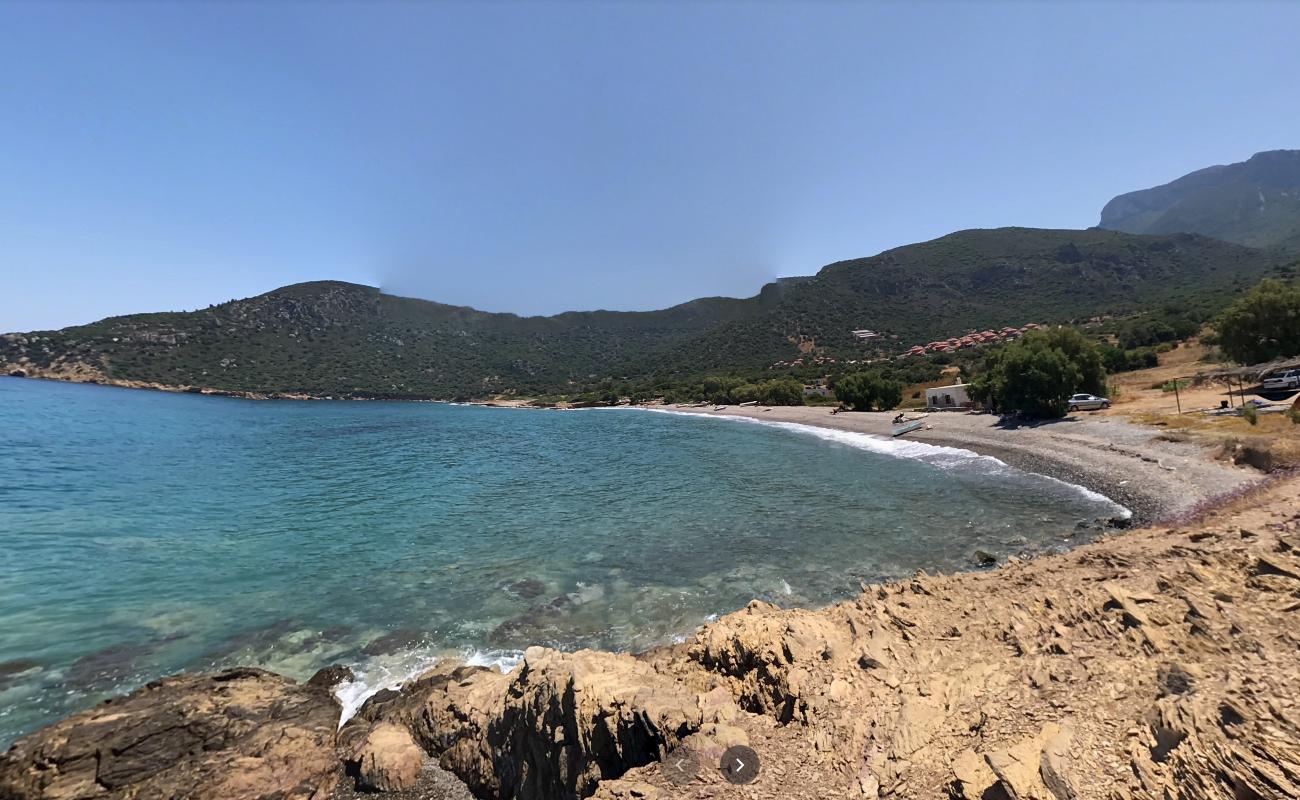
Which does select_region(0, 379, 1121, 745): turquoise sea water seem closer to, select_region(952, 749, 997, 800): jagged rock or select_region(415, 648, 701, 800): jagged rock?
select_region(415, 648, 701, 800): jagged rock

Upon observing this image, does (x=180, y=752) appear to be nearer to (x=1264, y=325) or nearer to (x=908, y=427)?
(x=908, y=427)

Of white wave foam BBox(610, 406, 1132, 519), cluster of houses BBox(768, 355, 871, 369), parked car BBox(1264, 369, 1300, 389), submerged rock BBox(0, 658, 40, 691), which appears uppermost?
cluster of houses BBox(768, 355, 871, 369)

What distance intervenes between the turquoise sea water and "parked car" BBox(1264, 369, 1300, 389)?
20.1 meters

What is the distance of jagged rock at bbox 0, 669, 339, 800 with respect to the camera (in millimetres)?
6863

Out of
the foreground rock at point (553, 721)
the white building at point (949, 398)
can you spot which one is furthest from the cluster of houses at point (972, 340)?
the foreground rock at point (553, 721)

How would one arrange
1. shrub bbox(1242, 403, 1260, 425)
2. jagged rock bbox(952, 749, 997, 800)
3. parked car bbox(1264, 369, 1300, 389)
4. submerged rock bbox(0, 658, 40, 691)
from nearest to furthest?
jagged rock bbox(952, 749, 997, 800) < submerged rock bbox(0, 658, 40, 691) < shrub bbox(1242, 403, 1260, 425) < parked car bbox(1264, 369, 1300, 389)

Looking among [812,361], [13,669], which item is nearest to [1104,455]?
[13,669]

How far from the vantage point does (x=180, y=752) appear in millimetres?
7410

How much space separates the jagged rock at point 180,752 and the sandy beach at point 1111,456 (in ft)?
76.7

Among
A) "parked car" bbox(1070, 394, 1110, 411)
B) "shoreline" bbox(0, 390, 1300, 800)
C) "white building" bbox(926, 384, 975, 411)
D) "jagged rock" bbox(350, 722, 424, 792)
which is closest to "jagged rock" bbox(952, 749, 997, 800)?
"shoreline" bbox(0, 390, 1300, 800)

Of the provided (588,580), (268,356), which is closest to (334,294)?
(268,356)

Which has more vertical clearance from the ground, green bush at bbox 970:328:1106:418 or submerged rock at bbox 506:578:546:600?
green bush at bbox 970:328:1106:418

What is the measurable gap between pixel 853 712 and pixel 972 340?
108 metres

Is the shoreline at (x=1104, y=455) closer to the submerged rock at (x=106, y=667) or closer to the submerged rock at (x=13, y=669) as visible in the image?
the submerged rock at (x=106, y=667)
